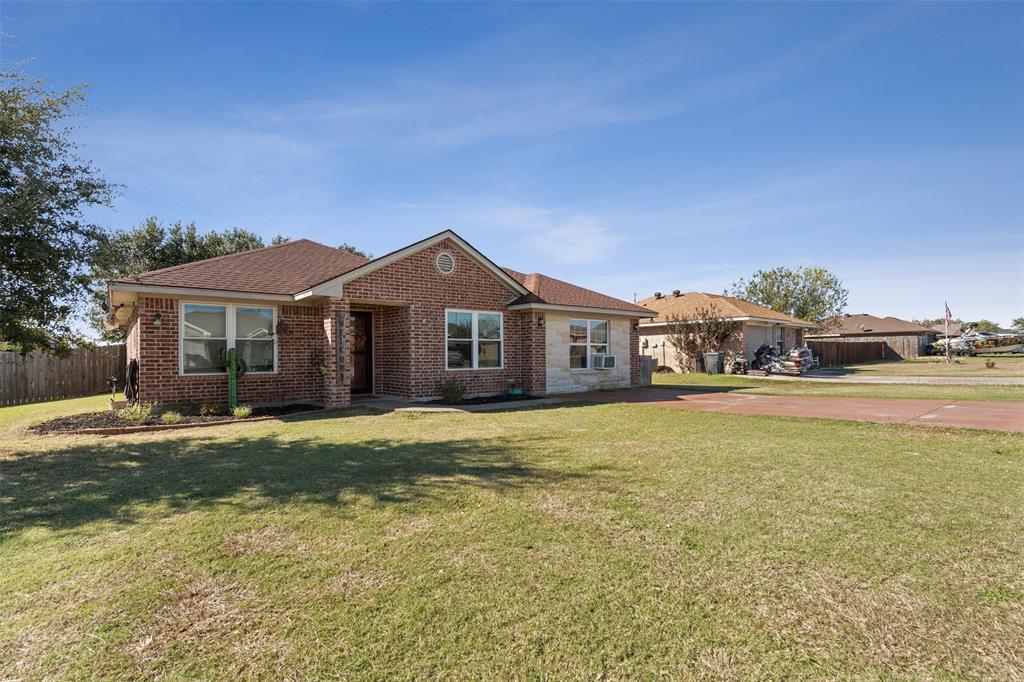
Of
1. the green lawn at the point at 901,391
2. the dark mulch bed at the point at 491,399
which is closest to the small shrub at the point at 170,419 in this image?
the dark mulch bed at the point at 491,399

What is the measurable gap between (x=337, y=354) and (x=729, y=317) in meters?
20.7

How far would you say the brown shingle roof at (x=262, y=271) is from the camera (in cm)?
1086

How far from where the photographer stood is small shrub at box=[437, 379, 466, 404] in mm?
12586

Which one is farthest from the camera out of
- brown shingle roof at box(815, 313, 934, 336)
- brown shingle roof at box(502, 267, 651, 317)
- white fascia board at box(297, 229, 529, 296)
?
brown shingle roof at box(815, 313, 934, 336)

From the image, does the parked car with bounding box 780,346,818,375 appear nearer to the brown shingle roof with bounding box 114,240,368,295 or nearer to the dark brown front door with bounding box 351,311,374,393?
the dark brown front door with bounding box 351,311,374,393

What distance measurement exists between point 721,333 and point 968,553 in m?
23.4

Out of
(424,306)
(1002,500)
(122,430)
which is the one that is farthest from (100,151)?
(1002,500)

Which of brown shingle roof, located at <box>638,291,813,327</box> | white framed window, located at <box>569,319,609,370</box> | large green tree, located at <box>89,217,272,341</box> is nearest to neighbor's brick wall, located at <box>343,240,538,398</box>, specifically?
white framed window, located at <box>569,319,609,370</box>

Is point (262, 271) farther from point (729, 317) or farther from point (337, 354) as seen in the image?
point (729, 317)

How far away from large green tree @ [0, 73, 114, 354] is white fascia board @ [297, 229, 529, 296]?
4.15 meters

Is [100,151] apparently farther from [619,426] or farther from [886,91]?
[886,91]

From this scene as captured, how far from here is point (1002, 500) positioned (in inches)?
178

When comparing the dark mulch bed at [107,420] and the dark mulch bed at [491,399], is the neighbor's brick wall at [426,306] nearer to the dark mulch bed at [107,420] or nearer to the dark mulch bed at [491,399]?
the dark mulch bed at [491,399]

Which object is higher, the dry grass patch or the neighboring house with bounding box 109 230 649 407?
the neighboring house with bounding box 109 230 649 407
